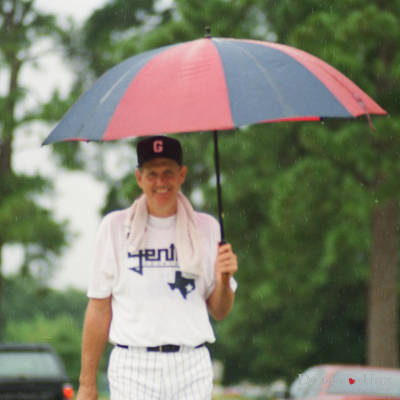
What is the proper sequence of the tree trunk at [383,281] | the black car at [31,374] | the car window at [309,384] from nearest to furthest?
the car window at [309,384], the black car at [31,374], the tree trunk at [383,281]

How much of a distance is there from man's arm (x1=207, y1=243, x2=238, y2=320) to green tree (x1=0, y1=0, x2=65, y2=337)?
17950mm

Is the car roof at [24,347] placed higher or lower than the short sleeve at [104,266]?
lower

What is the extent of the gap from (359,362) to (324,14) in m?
20.8

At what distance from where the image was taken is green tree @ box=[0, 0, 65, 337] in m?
21.9

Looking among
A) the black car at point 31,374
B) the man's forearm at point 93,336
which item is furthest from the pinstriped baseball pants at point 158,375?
the black car at point 31,374

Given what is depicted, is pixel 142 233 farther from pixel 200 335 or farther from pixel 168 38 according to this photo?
pixel 168 38

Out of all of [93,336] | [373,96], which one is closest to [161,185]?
[93,336]

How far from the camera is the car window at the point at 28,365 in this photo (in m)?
11.4

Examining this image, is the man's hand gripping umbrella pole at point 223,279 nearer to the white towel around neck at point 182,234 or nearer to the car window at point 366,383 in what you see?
the white towel around neck at point 182,234

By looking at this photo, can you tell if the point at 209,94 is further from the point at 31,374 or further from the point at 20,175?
the point at 20,175

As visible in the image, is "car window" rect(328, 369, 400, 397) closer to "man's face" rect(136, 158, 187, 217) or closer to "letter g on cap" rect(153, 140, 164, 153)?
"man's face" rect(136, 158, 187, 217)

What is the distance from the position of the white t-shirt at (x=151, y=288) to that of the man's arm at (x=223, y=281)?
4 centimetres

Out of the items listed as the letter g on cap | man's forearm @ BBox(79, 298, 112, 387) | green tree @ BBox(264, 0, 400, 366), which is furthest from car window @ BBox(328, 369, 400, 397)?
green tree @ BBox(264, 0, 400, 366)

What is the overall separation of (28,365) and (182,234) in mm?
7993
